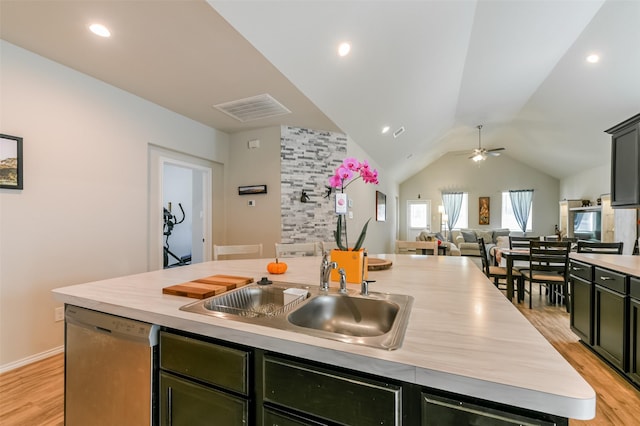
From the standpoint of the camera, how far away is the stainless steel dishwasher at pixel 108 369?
108 cm

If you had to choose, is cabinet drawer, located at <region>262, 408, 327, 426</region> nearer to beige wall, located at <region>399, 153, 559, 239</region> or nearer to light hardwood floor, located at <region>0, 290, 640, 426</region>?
light hardwood floor, located at <region>0, 290, 640, 426</region>

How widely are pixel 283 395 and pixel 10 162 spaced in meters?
2.75

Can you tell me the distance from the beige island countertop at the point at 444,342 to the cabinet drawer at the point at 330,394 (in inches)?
1.8

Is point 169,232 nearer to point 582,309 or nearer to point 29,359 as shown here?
point 29,359

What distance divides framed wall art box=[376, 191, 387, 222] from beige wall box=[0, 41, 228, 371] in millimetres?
4437

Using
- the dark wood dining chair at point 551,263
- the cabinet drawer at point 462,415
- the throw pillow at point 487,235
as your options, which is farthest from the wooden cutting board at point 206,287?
the throw pillow at point 487,235

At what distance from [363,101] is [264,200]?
188 cm

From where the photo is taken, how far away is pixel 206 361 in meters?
0.96

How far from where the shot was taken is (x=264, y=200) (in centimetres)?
394

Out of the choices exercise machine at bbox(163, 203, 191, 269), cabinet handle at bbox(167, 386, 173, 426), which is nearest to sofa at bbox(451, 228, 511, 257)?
exercise machine at bbox(163, 203, 191, 269)

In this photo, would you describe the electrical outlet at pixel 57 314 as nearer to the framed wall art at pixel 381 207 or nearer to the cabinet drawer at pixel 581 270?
the cabinet drawer at pixel 581 270

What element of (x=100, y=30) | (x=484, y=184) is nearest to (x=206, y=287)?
(x=100, y=30)

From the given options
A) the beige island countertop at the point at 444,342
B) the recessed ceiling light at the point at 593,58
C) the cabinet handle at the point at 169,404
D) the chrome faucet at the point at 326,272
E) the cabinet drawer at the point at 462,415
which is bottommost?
the cabinet handle at the point at 169,404

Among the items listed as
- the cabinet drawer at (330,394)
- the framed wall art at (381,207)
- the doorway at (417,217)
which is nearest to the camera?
the cabinet drawer at (330,394)
